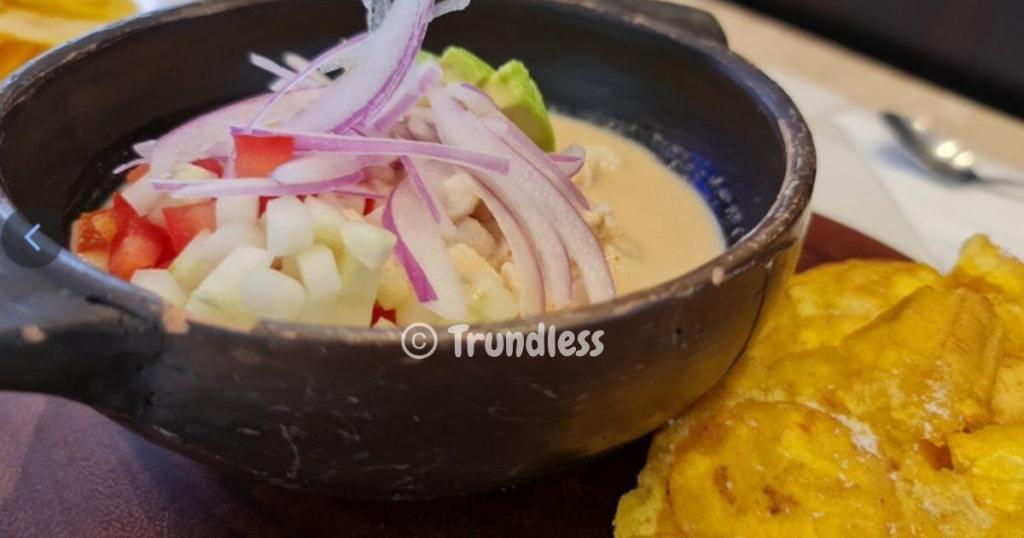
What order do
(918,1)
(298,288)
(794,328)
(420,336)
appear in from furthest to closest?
(918,1), (794,328), (298,288), (420,336)

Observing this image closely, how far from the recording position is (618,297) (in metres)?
0.83

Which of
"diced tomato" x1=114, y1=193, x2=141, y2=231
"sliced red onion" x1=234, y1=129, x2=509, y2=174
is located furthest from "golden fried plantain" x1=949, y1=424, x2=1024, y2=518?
"diced tomato" x1=114, y1=193, x2=141, y2=231

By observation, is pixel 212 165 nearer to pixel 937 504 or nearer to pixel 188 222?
pixel 188 222

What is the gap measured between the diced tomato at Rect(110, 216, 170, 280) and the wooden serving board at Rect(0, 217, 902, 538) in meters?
0.20

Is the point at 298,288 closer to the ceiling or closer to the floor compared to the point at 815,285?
closer to the ceiling

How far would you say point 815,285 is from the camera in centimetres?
126

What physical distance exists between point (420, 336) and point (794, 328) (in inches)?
24.4

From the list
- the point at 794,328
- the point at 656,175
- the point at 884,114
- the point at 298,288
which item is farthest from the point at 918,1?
the point at 298,288

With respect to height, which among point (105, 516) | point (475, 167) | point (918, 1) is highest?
point (475, 167)

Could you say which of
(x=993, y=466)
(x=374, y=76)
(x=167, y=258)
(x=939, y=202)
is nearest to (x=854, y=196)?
(x=939, y=202)

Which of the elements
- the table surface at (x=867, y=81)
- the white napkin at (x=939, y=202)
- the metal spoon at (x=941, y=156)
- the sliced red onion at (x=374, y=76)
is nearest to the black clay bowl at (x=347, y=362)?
the sliced red onion at (x=374, y=76)

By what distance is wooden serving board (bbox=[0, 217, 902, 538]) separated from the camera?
3.22 ft

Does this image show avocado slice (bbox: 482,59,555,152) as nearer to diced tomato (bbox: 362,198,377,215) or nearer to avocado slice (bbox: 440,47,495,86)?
avocado slice (bbox: 440,47,495,86)

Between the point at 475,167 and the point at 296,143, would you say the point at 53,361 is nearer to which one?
the point at 296,143
